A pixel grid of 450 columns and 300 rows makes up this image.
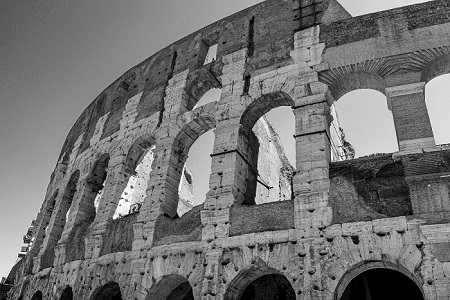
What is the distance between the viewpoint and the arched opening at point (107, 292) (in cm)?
854

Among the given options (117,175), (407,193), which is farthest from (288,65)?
(117,175)

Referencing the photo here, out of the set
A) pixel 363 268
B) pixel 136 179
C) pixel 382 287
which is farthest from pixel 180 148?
pixel 382 287

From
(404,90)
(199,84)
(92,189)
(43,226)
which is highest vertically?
(199,84)

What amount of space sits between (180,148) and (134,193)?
3960mm

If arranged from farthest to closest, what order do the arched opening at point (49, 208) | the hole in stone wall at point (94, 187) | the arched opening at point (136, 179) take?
the arched opening at point (49, 208) → the hole in stone wall at point (94, 187) → the arched opening at point (136, 179)

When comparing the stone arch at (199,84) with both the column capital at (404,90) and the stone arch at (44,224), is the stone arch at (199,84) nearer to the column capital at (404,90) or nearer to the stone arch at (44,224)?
Result: the column capital at (404,90)

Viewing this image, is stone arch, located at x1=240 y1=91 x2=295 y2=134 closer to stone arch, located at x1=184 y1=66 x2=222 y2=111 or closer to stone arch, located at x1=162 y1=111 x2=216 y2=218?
stone arch, located at x1=162 y1=111 x2=216 y2=218

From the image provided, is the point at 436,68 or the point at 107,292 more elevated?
the point at 436,68

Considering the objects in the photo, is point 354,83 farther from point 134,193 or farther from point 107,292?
point 134,193

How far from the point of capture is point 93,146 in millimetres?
12039

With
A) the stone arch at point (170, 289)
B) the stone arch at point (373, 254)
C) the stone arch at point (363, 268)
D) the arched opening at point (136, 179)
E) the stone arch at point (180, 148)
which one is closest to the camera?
the stone arch at point (373, 254)

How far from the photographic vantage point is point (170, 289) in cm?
795

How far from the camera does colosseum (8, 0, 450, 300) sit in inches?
234

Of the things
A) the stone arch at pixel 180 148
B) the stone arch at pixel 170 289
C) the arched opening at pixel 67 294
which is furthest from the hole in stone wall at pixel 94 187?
the stone arch at pixel 170 289
